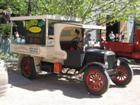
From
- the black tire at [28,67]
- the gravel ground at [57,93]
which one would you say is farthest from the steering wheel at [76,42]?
the black tire at [28,67]

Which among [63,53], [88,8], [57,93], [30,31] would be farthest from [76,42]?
[88,8]

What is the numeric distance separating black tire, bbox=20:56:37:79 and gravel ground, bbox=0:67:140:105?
21cm

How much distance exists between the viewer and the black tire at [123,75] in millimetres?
12984

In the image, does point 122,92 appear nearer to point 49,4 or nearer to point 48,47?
point 48,47

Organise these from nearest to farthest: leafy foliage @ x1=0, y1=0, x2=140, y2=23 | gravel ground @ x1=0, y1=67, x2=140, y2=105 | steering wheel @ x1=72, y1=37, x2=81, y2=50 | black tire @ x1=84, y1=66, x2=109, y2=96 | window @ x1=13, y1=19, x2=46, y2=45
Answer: gravel ground @ x1=0, y1=67, x2=140, y2=105, black tire @ x1=84, y1=66, x2=109, y2=96, steering wheel @ x1=72, y1=37, x2=81, y2=50, window @ x1=13, y1=19, x2=46, y2=45, leafy foliage @ x1=0, y1=0, x2=140, y2=23

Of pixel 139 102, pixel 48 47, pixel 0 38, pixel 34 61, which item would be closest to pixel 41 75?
pixel 34 61

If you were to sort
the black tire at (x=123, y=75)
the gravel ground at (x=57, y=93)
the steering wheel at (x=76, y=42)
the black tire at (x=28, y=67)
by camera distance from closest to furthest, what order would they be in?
1. the gravel ground at (x=57, y=93)
2. the steering wheel at (x=76, y=42)
3. the black tire at (x=123, y=75)
4. the black tire at (x=28, y=67)

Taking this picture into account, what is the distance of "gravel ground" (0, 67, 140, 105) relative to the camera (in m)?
10.5

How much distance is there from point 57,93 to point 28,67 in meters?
2.20

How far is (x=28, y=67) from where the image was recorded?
13320 millimetres

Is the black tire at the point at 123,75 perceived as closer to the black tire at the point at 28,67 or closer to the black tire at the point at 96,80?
the black tire at the point at 96,80

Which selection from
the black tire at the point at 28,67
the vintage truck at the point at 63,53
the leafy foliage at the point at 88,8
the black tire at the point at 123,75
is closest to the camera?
the vintage truck at the point at 63,53

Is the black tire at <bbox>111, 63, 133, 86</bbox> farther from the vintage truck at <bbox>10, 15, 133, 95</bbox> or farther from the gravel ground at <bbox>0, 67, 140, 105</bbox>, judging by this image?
the gravel ground at <bbox>0, 67, 140, 105</bbox>

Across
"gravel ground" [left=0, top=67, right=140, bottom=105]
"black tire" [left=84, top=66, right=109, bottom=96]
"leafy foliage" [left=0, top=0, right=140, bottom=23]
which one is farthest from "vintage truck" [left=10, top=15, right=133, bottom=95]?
"leafy foliage" [left=0, top=0, right=140, bottom=23]
